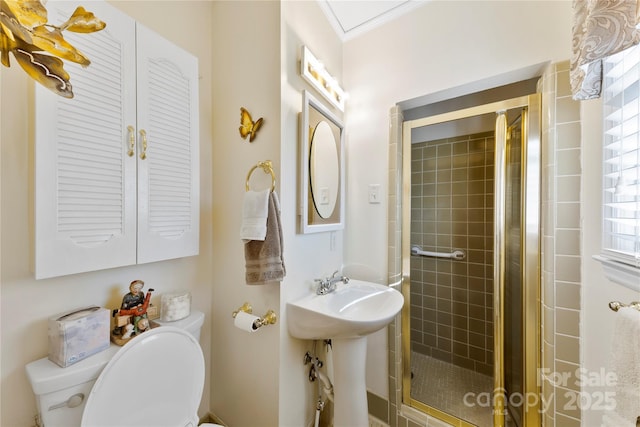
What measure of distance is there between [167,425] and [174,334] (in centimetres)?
32

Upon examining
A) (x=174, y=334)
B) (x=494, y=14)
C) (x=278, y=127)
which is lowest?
(x=174, y=334)

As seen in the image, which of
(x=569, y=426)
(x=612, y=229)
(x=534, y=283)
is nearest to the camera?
(x=612, y=229)

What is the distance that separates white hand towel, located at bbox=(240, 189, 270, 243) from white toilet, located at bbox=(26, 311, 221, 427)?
0.47 metres

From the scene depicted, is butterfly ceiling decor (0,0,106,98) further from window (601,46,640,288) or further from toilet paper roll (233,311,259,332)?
window (601,46,640,288)

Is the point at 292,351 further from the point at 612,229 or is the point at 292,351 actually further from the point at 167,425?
the point at 612,229

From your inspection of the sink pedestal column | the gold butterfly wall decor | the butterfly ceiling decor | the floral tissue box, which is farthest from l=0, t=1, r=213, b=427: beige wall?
the sink pedestal column

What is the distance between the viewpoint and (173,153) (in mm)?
1037

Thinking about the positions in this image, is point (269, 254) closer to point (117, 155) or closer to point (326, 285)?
point (326, 285)

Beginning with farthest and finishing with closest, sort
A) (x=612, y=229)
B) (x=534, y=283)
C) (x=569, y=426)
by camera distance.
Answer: (x=534, y=283), (x=569, y=426), (x=612, y=229)

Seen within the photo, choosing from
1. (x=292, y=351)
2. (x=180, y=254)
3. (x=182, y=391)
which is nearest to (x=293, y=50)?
(x=180, y=254)

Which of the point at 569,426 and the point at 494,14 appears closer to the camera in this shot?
the point at 569,426

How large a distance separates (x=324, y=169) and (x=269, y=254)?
608 mm

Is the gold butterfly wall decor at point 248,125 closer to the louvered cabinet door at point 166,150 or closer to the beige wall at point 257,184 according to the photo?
the beige wall at point 257,184

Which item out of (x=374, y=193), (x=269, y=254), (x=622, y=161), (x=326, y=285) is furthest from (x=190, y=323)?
(x=622, y=161)
